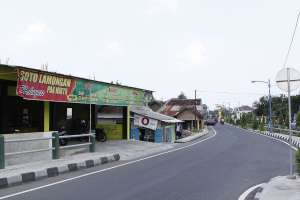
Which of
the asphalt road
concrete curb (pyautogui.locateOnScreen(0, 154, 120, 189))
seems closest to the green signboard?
concrete curb (pyautogui.locateOnScreen(0, 154, 120, 189))

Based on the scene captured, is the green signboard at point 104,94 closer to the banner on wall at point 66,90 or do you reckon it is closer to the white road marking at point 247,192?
the banner on wall at point 66,90

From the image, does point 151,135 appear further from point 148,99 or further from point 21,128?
point 21,128

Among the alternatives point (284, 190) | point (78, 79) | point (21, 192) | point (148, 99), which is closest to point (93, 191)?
point (21, 192)

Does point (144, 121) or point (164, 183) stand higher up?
point (144, 121)

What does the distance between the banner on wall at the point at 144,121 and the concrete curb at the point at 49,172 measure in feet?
56.6

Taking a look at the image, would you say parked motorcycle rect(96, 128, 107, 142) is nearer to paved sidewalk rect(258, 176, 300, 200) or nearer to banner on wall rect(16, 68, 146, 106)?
banner on wall rect(16, 68, 146, 106)

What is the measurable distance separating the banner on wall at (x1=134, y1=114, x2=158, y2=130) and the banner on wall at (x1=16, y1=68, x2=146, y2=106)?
5.10 meters

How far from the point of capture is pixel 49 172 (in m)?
12.6

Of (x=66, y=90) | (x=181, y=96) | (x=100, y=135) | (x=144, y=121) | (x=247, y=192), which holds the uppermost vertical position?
(x=181, y=96)

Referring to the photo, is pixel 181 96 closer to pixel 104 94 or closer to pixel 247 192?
pixel 104 94

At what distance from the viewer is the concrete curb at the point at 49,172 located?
35.3 ft

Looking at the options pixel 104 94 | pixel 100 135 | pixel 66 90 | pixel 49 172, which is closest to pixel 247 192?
pixel 49 172

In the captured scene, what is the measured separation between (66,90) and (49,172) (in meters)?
7.90

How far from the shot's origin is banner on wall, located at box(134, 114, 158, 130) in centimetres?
3428
